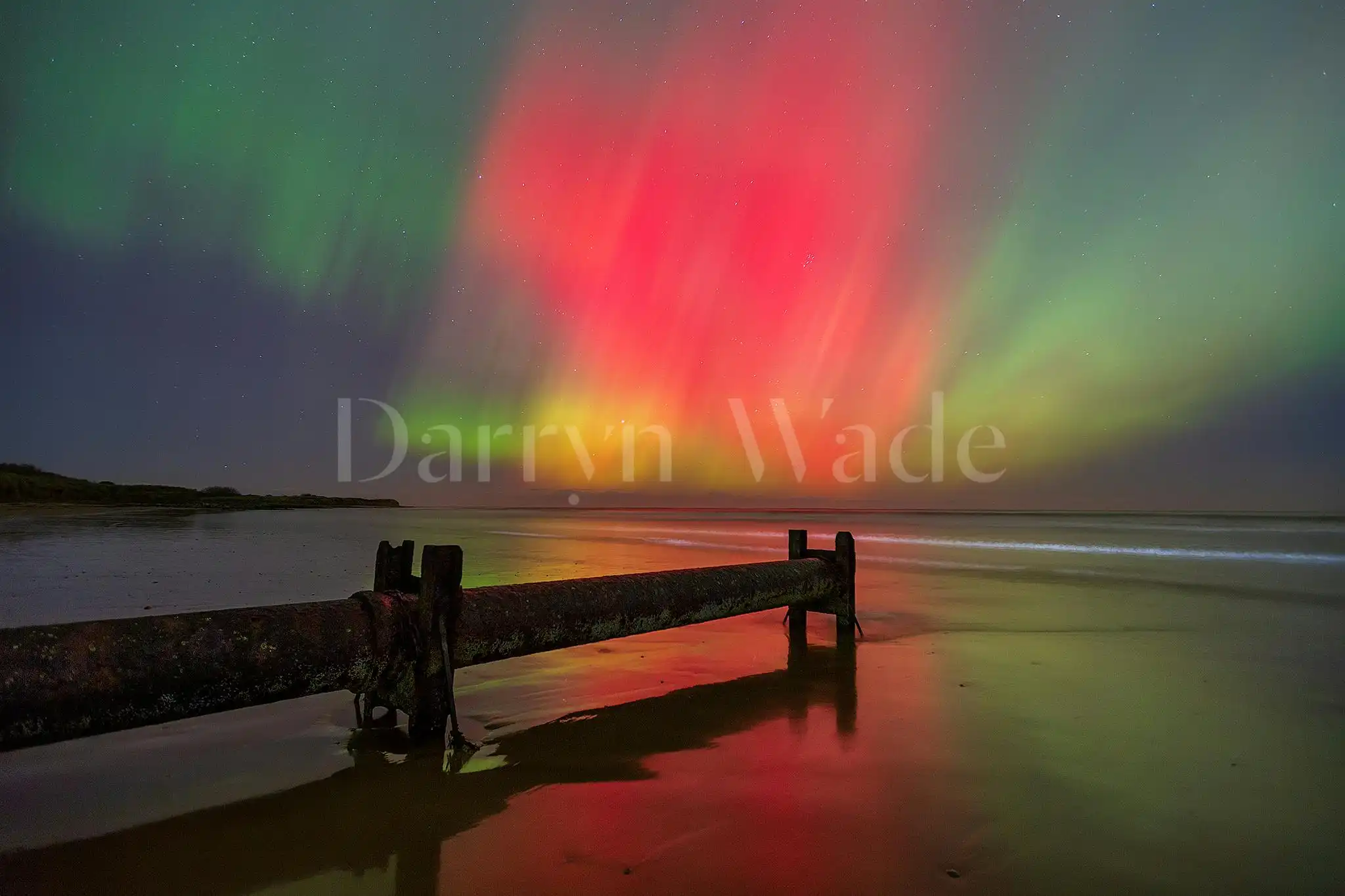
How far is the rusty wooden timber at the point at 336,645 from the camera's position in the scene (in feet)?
8.45

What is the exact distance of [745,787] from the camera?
3.39 metres

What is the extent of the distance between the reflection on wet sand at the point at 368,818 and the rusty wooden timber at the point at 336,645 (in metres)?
0.42

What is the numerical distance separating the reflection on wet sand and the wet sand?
0.01 m

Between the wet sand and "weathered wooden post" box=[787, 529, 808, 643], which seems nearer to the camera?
the wet sand

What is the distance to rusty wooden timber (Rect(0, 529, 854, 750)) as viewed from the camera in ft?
8.45

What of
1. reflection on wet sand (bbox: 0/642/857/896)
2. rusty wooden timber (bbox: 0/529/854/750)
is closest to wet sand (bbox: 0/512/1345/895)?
reflection on wet sand (bbox: 0/642/857/896)

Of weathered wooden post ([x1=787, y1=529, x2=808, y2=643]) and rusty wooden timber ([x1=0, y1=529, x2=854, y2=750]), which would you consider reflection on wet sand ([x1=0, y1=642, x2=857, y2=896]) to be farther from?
weathered wooden post ([x1=787, y1=529, x2=808, y2=643])

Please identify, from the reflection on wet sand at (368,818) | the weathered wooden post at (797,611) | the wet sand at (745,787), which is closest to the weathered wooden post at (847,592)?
the weathered wooden post at (797,611)

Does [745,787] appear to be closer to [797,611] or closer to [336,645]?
[336,645]

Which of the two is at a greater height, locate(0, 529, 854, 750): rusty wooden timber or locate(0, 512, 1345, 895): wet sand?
locate(0, 529, 854, 750): rusty wooden timber

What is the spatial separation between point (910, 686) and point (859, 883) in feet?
10.1

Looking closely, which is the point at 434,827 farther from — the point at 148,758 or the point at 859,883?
the point at 148,758

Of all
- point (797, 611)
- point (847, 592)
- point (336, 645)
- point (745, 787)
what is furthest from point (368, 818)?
point (847, 592)

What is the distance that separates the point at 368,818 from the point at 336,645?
0.81 metres
